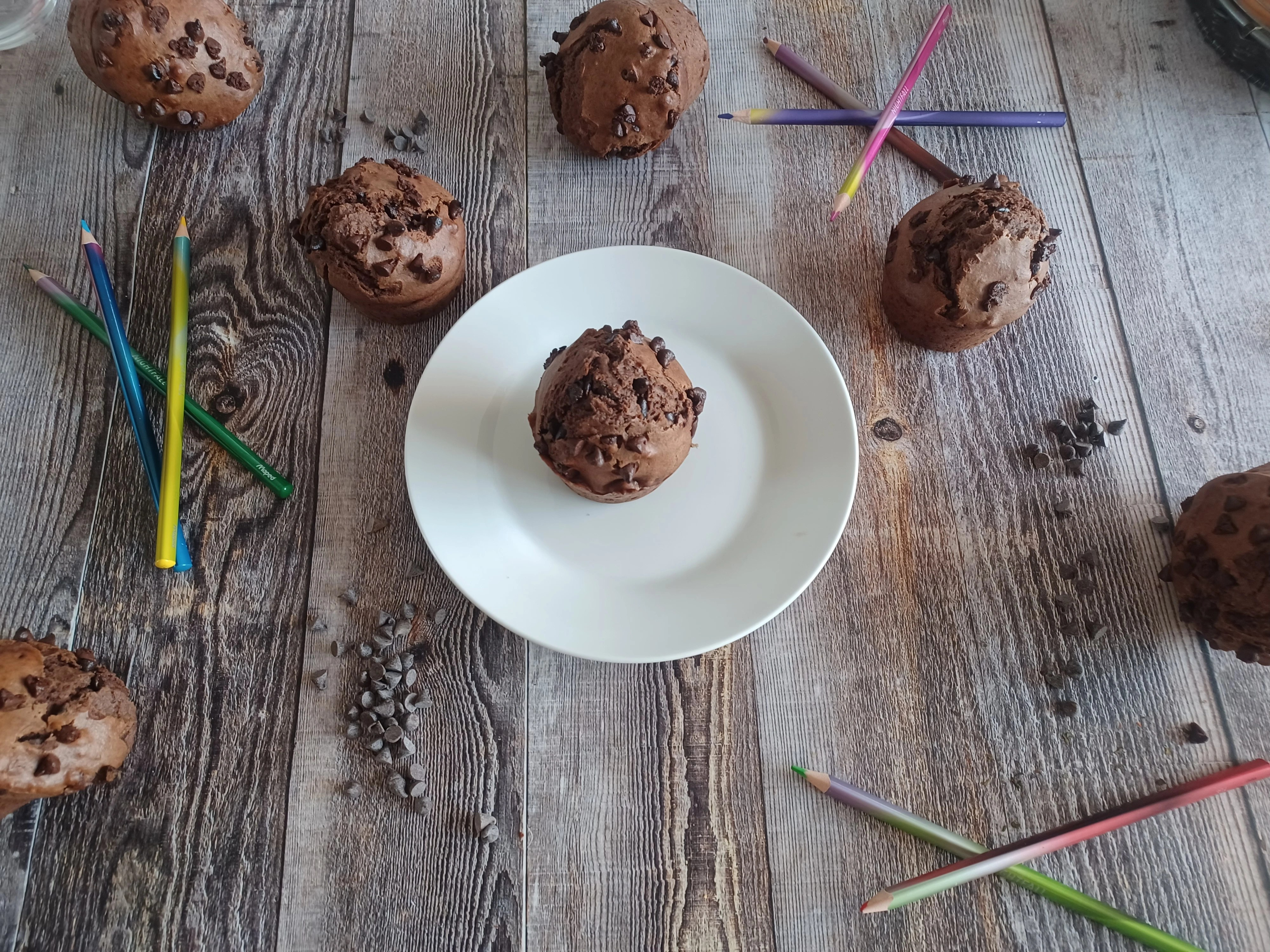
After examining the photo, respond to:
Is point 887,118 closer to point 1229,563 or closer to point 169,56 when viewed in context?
point 1229,563

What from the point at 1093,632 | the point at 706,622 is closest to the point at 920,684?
the point at 1093,632

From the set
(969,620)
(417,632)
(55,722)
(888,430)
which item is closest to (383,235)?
(417,632)

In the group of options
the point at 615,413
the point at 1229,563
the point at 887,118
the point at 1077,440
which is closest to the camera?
the point at 615,413

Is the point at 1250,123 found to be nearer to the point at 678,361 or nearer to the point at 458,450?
the point at 678,361

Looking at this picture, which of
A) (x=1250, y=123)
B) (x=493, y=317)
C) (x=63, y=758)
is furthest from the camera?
(x=1250, y=123)

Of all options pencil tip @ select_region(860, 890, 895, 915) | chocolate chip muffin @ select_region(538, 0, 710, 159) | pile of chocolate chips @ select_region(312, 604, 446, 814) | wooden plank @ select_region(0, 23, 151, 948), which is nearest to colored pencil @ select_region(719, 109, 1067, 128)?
chocolate chip muffin @ select_region(538, 0, 710, 159)

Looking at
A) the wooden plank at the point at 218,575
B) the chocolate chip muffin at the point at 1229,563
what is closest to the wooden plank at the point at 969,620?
the chocolate chip muffin at the point at 1229,563

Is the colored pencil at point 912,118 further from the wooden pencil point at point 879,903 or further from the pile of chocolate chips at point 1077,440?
the wooden pencil point at point 879,903
